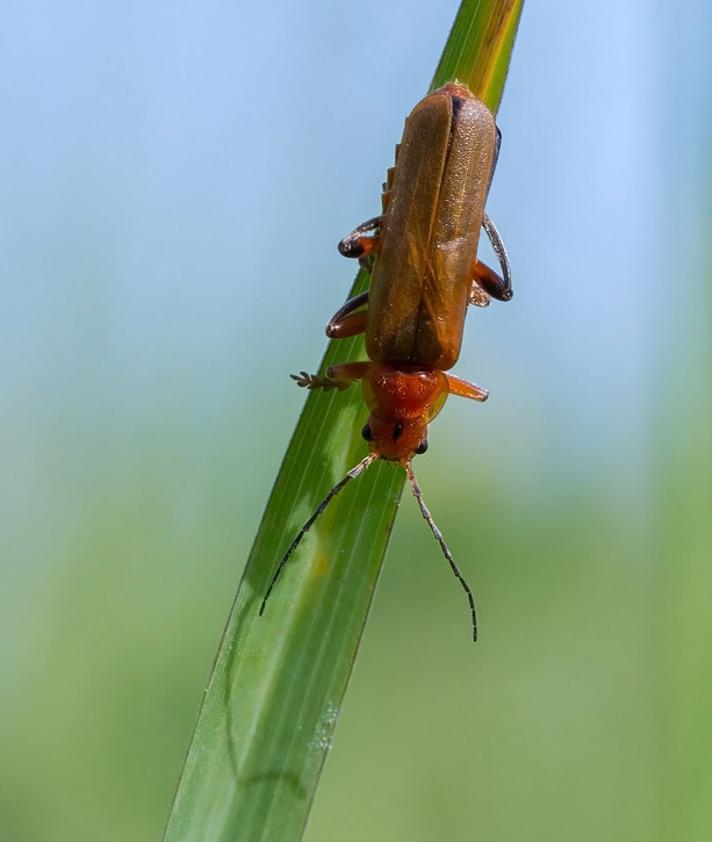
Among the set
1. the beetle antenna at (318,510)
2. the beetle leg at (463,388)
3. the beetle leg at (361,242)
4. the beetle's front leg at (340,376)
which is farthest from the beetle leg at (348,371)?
the beetle leg at (463,388)

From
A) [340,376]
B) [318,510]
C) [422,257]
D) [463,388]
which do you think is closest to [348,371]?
[340,376]

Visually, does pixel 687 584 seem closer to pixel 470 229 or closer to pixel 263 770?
pixel 470 229

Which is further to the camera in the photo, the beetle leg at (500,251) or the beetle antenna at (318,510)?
the beetle leg at (500,251)

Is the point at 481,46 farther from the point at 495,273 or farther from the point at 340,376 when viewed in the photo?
the point at 495,273

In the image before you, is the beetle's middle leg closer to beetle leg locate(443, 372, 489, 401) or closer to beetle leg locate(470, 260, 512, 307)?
beetle leg locate(470, 260, 512, 307)

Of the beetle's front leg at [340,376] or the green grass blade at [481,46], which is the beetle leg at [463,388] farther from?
the green grass blade at [481,46]

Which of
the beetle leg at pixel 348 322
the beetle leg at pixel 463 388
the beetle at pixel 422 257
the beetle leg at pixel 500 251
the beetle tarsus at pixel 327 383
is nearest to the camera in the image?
the beetle tarsus at pixel 327 383

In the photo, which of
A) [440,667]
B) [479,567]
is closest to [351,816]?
[440,667]
